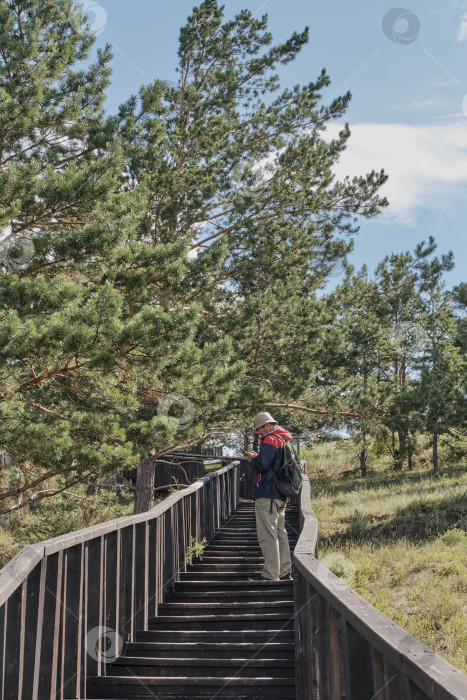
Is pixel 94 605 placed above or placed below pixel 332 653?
below

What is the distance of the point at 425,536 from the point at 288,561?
5.89 m

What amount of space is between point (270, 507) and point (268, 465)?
18.4 inches

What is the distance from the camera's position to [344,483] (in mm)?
23250

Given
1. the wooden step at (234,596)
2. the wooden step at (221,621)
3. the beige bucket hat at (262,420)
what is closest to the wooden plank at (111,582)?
the wooden step at (221,621)

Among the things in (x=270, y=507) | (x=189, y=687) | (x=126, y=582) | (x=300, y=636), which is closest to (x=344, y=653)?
(x=300, y=636)

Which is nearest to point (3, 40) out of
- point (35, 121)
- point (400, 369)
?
point (35, 121)

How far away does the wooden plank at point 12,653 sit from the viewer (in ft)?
9.24

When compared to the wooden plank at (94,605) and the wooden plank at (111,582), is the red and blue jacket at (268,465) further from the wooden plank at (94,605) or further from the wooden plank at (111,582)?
the wooden plank at (94,605)

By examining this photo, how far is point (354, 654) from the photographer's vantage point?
2227 millimetres

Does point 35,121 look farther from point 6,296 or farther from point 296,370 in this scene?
point 296,370

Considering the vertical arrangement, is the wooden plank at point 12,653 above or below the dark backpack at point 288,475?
below

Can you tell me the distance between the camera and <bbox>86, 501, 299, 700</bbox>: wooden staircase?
4148 millimetres

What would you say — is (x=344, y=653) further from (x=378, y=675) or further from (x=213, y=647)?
(x=213, y=647)

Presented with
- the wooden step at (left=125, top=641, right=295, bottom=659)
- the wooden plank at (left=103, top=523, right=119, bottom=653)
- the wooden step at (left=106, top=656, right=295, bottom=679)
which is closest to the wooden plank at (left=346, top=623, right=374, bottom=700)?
the wooden step at (left=106, top=656, right=295, bottom=679)
